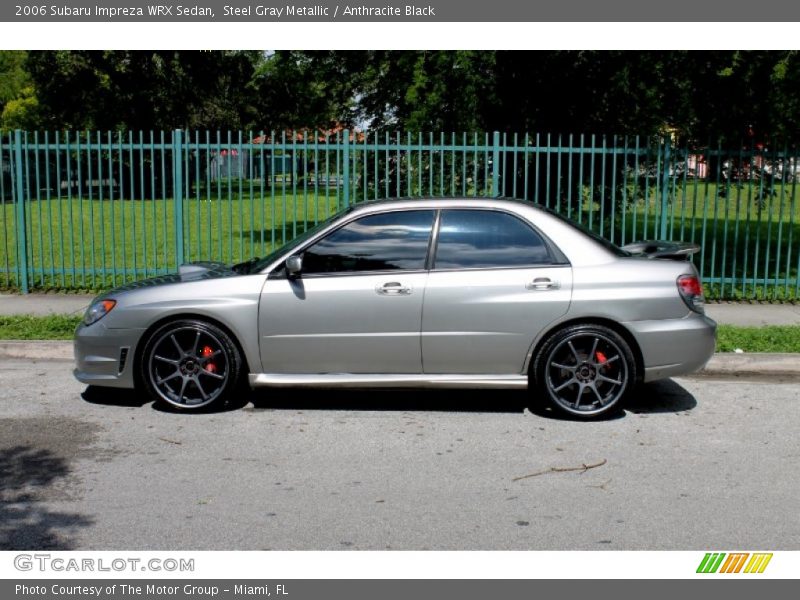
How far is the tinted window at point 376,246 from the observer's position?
7.14 metres

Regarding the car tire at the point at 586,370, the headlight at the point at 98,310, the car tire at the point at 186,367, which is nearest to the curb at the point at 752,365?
the car tire at the point at 586,370

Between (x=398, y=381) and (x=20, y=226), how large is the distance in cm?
821

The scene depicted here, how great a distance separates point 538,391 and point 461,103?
365 inches

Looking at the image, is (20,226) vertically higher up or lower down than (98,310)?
higher up

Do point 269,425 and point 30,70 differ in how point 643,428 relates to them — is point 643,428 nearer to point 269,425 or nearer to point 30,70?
point 269,425

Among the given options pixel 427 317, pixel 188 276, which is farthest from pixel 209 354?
pixel 427 317

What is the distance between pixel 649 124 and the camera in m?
17.7

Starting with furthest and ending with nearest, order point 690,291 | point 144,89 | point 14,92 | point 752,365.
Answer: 1. point 14,92
2. point 144,89
3. point 752,365
4. point 690,291

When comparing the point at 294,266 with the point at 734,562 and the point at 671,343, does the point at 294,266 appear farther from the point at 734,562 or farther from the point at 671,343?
the point at 734,562

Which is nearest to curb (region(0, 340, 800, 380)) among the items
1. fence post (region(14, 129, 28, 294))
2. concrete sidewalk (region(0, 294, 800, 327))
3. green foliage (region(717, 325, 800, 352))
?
green foliage (region(717, 325, 800, 352))

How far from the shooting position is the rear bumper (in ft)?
22.9

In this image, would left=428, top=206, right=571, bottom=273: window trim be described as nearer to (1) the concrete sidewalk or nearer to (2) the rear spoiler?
(2) the rear spoiler

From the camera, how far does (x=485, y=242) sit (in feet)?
23.5

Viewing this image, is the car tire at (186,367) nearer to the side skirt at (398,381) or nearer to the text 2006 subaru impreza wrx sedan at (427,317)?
the text 2006 subaru impreza wrx sedan at (427,317)
